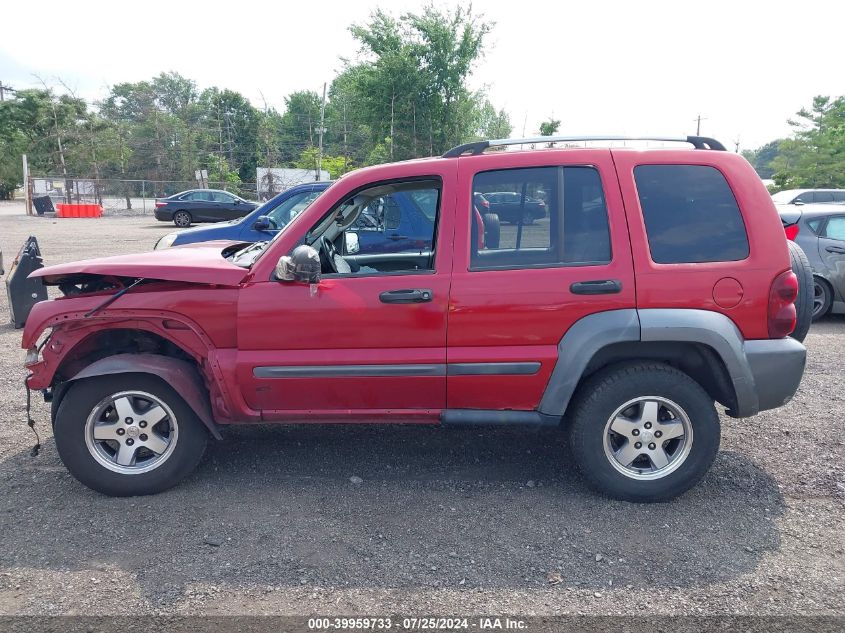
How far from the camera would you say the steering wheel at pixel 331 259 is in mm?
4156

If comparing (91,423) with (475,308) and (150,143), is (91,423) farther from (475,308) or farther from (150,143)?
(150,143)

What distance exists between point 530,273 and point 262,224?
225 inches

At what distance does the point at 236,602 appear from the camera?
306 centimetres

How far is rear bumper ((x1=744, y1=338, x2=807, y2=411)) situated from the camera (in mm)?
3781

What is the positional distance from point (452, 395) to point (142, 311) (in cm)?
189

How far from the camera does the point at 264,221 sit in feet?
28.9

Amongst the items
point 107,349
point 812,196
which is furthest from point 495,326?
point 812,196

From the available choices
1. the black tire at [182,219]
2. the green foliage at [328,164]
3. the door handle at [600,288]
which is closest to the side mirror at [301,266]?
the door handle at [600,288]

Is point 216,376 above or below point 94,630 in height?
above

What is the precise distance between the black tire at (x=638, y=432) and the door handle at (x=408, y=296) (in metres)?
1.09

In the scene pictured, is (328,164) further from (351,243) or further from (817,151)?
(351,243)

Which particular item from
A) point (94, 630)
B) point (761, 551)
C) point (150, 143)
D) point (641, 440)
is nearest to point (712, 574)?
point (761, 551)

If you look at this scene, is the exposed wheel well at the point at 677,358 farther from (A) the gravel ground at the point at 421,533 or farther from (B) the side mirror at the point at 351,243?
(B) the side mirror at the point at 351,243

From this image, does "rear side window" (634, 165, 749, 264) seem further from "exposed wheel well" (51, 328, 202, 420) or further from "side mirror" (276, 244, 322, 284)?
"exposed wheel well" (51, 328, 202, 420)
